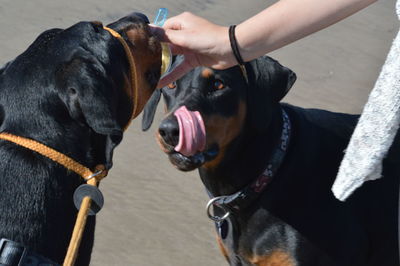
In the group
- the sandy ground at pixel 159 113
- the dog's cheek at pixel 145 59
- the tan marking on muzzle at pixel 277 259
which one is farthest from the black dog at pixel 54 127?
the sandy ground at pixel 159 113

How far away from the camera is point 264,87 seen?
3.97 m

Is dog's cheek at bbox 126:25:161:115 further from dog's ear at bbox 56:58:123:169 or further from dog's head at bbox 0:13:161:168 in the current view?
dog's ear at bbox 56:58:123:169

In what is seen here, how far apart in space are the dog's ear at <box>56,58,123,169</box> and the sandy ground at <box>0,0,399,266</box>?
7.97 ft

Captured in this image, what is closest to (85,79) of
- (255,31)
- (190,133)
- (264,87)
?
(255,31)

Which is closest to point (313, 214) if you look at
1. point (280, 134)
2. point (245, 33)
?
point (280, 134)

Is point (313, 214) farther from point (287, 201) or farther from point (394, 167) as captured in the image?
point (394, 167)

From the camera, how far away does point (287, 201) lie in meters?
3.84

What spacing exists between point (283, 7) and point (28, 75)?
103cm

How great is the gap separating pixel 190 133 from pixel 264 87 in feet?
1.81

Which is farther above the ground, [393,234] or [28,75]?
[28,75]

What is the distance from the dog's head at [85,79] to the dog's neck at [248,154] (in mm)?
893

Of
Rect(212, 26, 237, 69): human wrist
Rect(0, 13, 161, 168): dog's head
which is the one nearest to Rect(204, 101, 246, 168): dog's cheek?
Rect(212, 26, 237, 69): human wrist

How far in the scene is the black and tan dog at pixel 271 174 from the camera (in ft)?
12.5

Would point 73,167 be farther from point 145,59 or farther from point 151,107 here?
point 151,107
